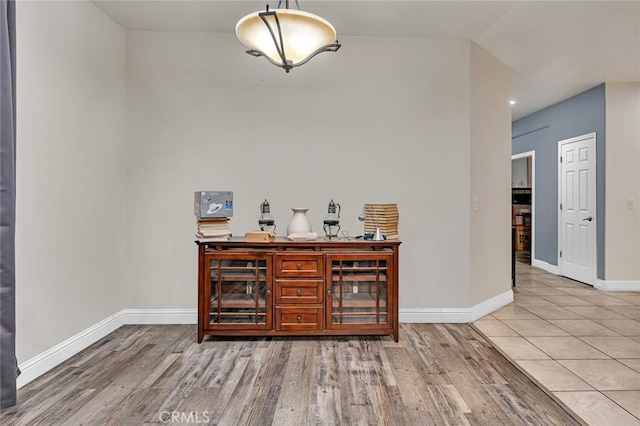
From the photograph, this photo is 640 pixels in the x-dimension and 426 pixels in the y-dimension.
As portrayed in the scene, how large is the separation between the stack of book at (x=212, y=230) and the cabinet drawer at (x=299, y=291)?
0.61 meters

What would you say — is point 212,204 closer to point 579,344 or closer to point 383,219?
point 383,219

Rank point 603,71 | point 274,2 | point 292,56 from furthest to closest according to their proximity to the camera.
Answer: point 603,71
point 274,2
point 292,56

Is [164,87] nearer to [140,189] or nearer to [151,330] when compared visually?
[140,189]

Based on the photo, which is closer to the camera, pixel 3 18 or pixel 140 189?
pixel 3 18

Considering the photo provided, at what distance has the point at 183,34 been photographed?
11.2ft

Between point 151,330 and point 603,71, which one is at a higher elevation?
point 603,71

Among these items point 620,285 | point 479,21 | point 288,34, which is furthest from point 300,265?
point 620,285

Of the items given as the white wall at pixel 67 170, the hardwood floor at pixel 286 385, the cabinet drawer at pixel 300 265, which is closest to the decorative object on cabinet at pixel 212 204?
the cabinet drawer at pixel 300 265

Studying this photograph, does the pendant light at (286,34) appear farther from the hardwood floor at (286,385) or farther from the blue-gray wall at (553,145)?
the blue-gray wall at (553,145)

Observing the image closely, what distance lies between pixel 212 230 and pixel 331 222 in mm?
987

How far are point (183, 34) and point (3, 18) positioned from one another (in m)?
1.72

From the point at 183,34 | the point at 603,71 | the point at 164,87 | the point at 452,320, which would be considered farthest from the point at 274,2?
the point at 603,71

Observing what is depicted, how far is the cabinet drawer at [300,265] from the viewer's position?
2912 millimetres

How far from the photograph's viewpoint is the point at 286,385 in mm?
2264
